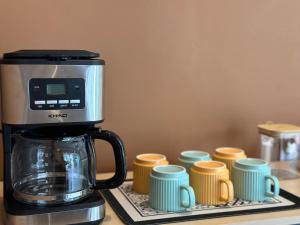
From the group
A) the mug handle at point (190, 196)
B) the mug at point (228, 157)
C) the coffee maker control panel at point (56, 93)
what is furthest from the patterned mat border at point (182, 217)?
the coffee maker control panel at point (56, 93)

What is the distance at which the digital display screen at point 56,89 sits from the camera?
949 millimetres

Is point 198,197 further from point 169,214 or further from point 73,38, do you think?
point 73,38

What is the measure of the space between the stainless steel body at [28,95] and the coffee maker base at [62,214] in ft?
0.60

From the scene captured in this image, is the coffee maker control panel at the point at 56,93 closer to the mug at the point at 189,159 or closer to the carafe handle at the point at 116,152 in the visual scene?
the carafe handle at the point at 116,152

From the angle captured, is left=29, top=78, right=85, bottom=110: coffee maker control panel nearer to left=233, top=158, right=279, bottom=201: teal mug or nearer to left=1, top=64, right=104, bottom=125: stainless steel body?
left=1, top=64, right=104, bottom=125: stainless steel body

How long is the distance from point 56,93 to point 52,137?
103mm

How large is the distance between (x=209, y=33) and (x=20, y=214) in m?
0.86

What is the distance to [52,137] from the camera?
3.26 feet

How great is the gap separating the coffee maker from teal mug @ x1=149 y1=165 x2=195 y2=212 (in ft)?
0.37

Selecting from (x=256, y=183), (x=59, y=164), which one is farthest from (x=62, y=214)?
(x=256, y=183)

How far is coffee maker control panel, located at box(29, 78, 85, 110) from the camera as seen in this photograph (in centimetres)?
94

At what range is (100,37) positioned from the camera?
4.47 ft

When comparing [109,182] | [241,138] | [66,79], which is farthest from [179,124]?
[66,79]

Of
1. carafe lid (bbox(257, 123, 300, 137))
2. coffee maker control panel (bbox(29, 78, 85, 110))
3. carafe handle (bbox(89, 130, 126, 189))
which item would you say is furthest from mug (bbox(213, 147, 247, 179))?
coffee maker control panel (bbox(29, 78, 85, 110))
